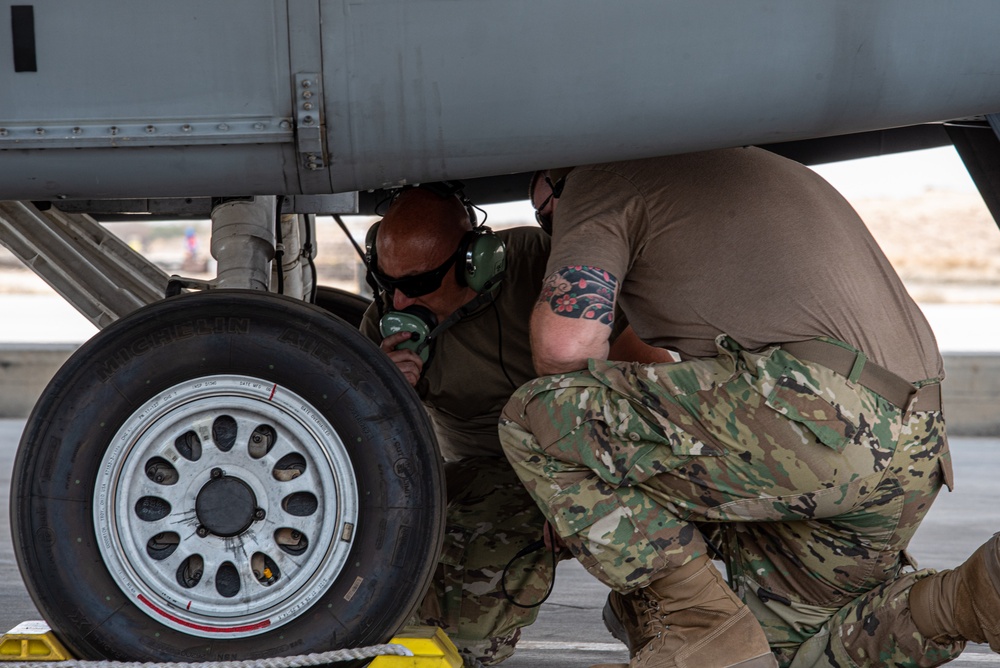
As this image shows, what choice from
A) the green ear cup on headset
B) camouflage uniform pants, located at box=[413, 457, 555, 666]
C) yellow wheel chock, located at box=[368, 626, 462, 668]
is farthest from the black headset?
yellow wheel chock, located at box=[368, 626, 462, 668]

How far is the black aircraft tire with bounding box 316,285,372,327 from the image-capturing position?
424cm

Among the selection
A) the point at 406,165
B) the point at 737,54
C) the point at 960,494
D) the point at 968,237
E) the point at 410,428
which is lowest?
the point at 968,237

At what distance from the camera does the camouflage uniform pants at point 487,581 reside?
A: 3006 millimetres

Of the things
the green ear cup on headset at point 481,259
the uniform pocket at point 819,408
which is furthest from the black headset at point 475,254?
the uniform pocket at point 819,408

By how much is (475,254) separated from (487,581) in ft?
2.92

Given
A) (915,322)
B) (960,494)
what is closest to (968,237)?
(960,494)

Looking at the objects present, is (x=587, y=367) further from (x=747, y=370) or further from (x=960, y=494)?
(x=960, y=494)

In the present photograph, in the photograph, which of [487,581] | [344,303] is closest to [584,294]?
[487,581]

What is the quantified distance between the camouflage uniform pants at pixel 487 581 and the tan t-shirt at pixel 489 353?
0.34m

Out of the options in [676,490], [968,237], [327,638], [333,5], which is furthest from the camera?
[968,237]

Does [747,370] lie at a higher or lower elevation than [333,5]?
lower

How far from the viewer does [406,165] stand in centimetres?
224

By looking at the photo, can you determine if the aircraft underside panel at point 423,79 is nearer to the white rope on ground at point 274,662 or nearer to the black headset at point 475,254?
the black headset at point 475,254

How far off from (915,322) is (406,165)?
50.0 inches
